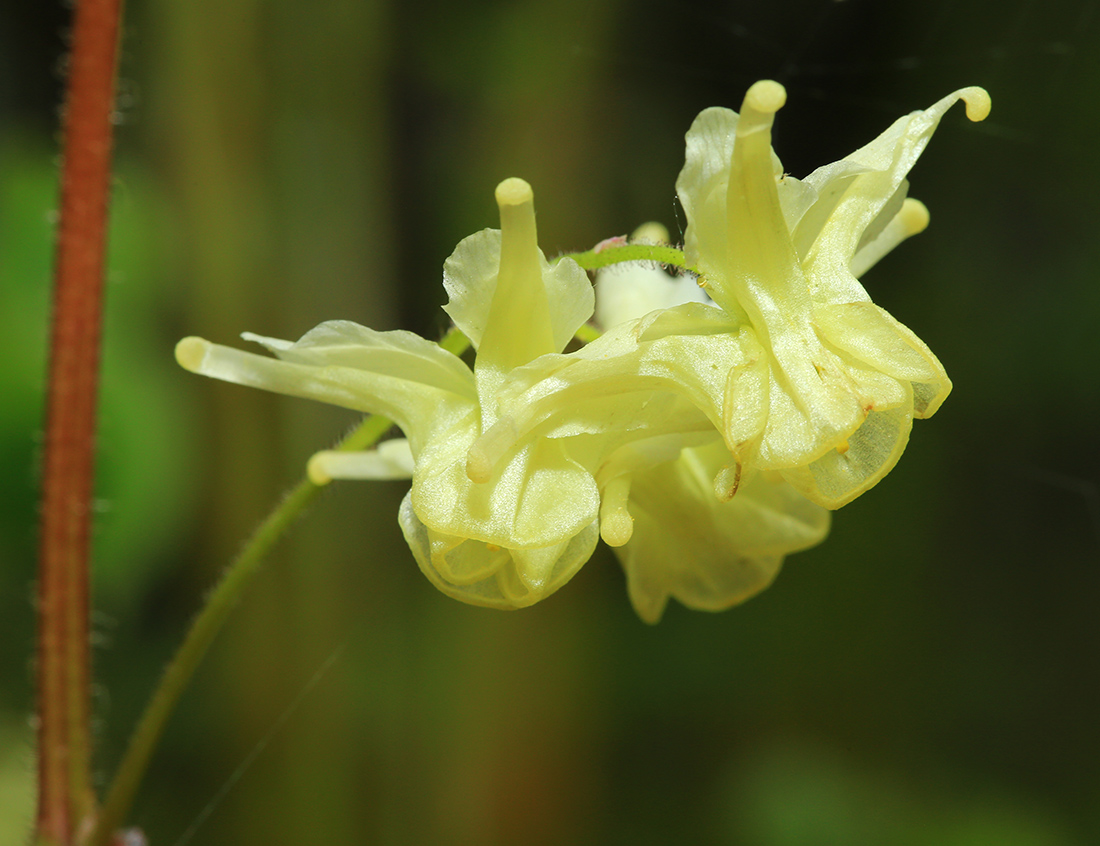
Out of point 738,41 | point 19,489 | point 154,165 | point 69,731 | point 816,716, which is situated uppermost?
point 738,41

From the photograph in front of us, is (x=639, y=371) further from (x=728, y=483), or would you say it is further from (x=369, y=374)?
(x=369, y=374)

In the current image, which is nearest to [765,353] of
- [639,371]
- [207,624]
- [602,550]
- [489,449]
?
[639,371]

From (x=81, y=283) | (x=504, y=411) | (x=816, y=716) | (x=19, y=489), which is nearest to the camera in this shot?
(x=504, y=411)

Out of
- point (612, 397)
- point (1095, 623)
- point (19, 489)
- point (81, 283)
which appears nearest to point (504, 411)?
point (612, 397)

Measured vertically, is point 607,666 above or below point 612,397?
below

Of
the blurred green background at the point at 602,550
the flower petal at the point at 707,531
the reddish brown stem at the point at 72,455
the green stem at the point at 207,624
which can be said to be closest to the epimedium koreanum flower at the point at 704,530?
the flower petal at the point at 707,531

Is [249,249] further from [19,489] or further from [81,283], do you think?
[81,283]

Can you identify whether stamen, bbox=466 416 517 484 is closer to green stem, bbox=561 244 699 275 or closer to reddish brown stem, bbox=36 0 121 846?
green stem, bbox=561 244 699 275
